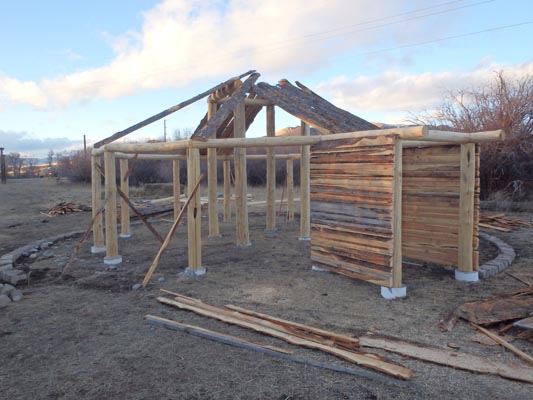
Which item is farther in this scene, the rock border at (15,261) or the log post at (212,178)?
the log post at (212,178)

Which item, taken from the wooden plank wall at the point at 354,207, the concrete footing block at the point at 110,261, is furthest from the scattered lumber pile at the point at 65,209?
the wooden plank wall at the point at 354,207

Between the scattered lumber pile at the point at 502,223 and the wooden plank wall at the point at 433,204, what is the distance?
5018mm

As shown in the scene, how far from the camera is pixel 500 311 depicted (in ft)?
16.0

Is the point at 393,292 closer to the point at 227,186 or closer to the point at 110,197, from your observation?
the point at 110,197

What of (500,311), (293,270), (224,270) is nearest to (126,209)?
(224,270)

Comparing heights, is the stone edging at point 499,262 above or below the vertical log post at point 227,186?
below

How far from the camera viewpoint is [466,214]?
22.1 ft

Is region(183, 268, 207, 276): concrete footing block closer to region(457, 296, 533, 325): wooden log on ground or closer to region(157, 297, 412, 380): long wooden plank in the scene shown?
region(157, 297, 412, 380): long wooden plank

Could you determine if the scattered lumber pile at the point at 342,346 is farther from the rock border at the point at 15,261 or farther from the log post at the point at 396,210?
the rock border at the point at 15,261

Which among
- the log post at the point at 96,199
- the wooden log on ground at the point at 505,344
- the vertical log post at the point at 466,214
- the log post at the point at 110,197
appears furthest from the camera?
the log post at the point at 96,199

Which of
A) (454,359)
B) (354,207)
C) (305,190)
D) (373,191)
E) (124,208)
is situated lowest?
(454,359)

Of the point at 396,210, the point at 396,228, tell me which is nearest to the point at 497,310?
the point at 396,228

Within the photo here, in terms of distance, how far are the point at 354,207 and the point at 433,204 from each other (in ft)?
5.79

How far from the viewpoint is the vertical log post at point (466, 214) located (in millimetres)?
6695
